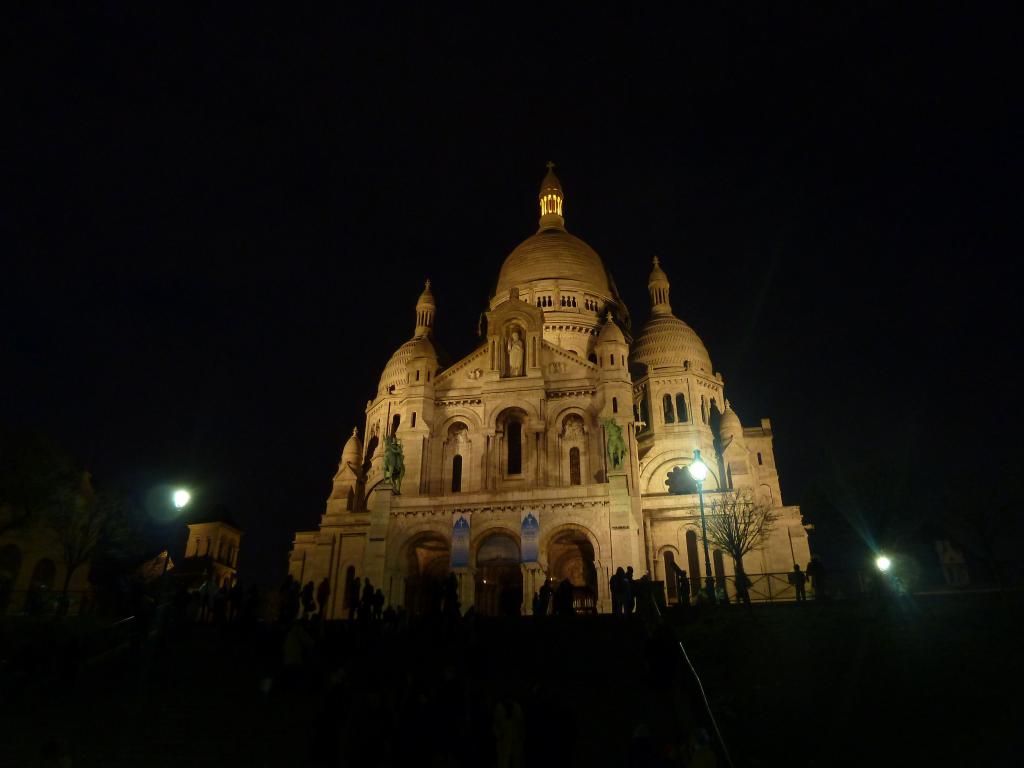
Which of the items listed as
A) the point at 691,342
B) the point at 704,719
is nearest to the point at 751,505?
the point at 691,342

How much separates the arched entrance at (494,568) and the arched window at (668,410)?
19.1m

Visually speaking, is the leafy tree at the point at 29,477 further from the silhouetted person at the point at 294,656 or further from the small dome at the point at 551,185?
the small dome at the point at 551,185

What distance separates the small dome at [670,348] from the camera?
52969 mm

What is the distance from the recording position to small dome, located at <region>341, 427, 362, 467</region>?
54.6 meters

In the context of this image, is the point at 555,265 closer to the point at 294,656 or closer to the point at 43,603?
the point at 43,603

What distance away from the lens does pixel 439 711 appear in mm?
12039

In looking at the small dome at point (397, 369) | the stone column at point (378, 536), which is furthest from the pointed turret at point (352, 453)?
the stone column at point (378, 536)

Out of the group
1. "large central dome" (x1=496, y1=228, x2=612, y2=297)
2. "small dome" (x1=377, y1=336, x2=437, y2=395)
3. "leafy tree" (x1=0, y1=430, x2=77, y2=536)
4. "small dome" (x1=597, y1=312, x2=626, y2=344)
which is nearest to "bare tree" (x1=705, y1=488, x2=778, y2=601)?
"small dome" (x1=597, y1=312, x2=626, y2=344)

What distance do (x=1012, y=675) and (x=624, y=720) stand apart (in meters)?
8.34

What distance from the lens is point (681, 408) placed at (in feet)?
169

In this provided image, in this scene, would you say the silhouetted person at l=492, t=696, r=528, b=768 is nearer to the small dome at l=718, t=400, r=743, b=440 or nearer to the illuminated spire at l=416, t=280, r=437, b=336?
the small dome at l=718, t=400, r=743, b=440

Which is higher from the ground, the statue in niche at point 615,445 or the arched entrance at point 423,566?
the statue in niche at point 615,445

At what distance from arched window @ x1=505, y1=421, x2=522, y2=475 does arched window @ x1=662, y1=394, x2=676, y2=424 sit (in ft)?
46.4

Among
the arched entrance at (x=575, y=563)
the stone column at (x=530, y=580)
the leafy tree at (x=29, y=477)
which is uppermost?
the leafy tree at (x=29, y=477)
